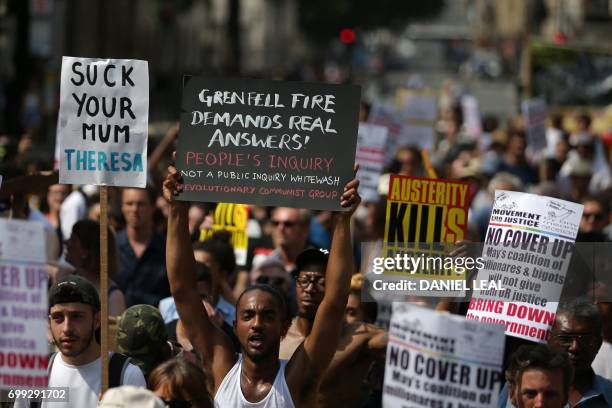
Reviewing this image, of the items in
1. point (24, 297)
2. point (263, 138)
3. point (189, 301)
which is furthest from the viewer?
point (263, 138)

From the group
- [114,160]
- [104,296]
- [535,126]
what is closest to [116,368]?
[104,296]

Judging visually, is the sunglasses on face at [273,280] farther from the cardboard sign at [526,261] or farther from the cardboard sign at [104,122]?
the cardboard sign at [104,122]

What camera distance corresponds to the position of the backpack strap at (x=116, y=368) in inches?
234

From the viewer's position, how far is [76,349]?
19.7ft

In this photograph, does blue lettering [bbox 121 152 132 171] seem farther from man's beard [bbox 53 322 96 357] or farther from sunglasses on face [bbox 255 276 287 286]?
sunglasses on face [bbox 255 276 287 286]

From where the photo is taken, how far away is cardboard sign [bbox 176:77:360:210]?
668cm

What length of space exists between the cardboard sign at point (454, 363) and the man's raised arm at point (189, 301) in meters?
1.23

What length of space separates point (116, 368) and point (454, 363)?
4.96 feet

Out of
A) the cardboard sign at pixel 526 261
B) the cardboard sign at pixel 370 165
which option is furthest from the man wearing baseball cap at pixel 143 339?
the cardboard sign at pixel 370 165

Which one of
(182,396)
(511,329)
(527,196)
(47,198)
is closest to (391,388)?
(182,396)

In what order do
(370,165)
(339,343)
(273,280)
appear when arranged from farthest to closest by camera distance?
(370,165), (273,280), (339,343)

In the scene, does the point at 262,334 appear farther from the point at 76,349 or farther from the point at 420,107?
the point at 420,107

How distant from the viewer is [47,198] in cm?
1170

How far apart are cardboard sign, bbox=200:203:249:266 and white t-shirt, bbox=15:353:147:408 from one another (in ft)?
13.8
